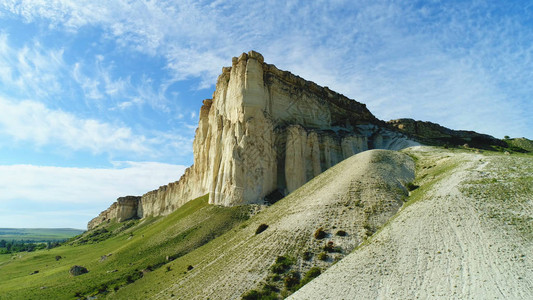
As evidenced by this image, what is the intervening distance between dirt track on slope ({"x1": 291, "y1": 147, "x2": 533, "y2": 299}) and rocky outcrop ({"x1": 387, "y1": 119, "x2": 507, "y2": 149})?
7594 centimetres

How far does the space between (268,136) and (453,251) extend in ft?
167

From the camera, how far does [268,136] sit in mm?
74438

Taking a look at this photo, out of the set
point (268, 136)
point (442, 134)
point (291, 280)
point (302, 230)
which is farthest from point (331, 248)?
point (442, 134)

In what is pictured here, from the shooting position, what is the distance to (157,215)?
449ft

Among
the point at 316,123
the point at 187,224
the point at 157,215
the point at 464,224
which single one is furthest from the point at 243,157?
the point at 157,215

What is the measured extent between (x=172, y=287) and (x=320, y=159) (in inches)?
1968

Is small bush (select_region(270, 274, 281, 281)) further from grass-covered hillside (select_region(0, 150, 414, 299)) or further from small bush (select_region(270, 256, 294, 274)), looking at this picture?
small bush (select_region(270, 256, 294, 274))

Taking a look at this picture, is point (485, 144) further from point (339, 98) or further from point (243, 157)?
point (243, 157)

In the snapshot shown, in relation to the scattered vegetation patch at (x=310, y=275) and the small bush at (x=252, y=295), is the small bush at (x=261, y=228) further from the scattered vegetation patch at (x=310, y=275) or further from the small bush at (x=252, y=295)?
the small bush at (x=252, y=295)

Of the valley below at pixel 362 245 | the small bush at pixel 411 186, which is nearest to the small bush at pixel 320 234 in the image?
the valley below at pixel 362 245

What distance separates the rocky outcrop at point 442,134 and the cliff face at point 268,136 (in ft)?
55.5

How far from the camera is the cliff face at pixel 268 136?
229ft

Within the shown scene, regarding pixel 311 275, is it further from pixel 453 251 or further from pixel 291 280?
pixel 453 251

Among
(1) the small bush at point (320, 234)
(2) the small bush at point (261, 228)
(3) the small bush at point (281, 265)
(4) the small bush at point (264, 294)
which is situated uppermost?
(2) the small bush at point (261, 228)
